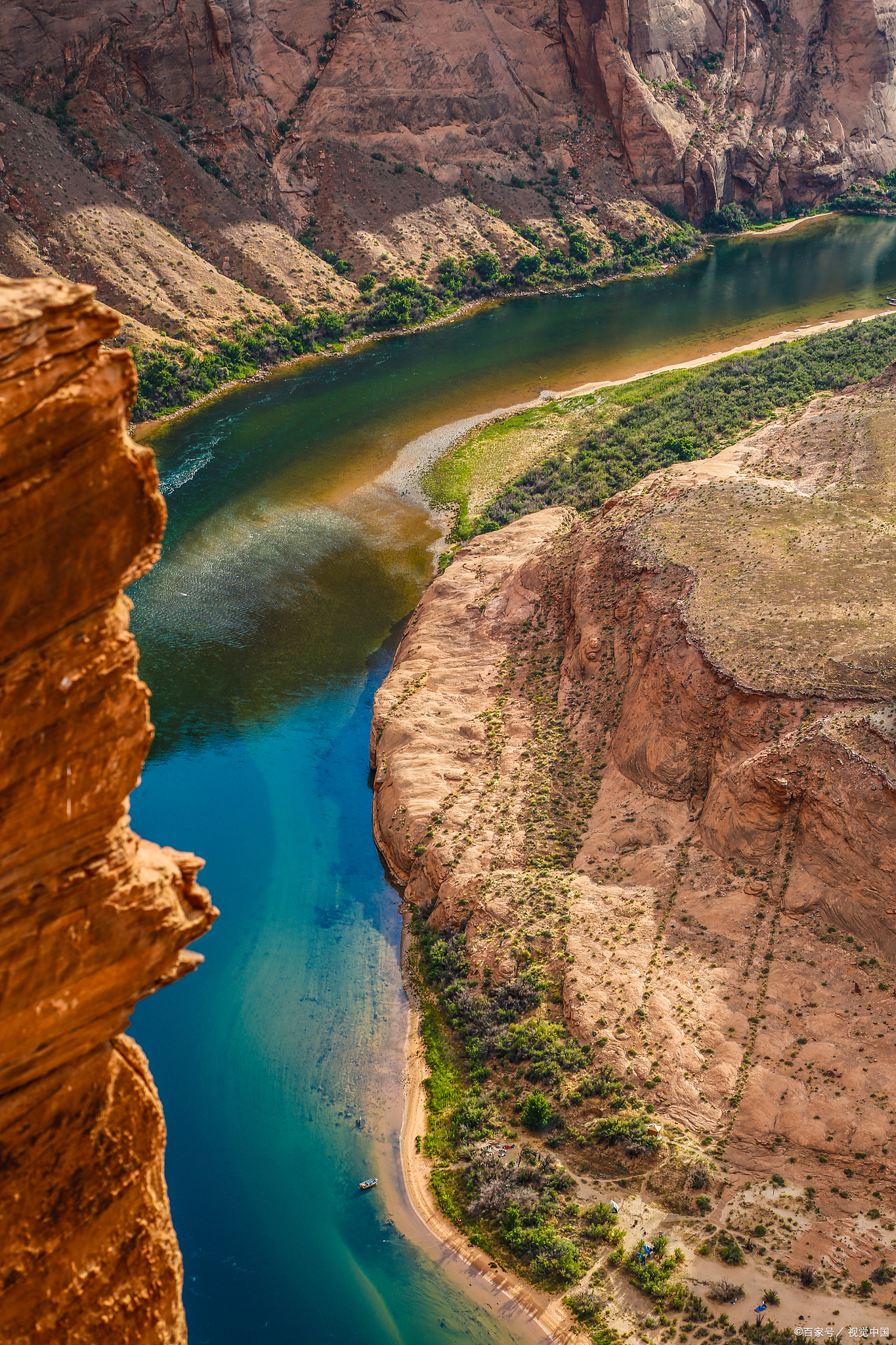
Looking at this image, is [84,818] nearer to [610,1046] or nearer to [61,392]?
[61,392]

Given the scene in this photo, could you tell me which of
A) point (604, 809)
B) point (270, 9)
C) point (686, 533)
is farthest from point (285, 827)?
point (270, 9)

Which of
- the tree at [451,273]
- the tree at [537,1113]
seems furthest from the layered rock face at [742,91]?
the tree at [537,1113]

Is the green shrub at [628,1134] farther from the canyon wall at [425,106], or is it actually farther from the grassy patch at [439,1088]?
the canyon wall at [425,106]

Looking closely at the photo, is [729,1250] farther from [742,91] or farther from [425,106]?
[742,91]

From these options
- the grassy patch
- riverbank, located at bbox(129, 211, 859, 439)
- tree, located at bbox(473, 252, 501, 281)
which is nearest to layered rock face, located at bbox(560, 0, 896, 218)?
riverbank, located at bbox(129, 211, 859, 439)

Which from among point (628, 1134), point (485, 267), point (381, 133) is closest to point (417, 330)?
point (485, 267)

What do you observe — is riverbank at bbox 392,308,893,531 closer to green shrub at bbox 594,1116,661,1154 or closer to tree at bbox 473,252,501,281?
tree at bbox 473,252,501,281
